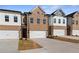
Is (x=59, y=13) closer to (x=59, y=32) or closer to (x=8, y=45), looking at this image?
(x=59, y=32)

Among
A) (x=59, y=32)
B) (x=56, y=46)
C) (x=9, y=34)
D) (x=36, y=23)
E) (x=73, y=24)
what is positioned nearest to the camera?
(x=56, y=46)

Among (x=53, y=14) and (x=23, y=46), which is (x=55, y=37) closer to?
(x=53, y=14)

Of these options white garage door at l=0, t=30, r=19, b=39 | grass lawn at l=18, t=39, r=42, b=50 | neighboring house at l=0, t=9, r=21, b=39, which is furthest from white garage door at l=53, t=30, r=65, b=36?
white garage door at l=0, t=30, r=19, b=39

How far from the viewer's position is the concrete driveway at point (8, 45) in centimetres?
1334

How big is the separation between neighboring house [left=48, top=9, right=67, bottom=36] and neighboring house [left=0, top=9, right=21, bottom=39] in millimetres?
3117

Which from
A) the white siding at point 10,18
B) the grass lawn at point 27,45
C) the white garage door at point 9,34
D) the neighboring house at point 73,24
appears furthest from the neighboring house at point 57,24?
the white garage door at point 9,34

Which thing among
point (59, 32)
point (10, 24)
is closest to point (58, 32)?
point (59, 32)

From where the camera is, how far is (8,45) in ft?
47.9

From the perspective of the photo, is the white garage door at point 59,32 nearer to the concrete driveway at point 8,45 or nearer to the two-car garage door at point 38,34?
the two-car garage door at point 38,34

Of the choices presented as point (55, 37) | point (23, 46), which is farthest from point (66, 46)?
point (23, 46)

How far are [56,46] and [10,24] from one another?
4.91m
